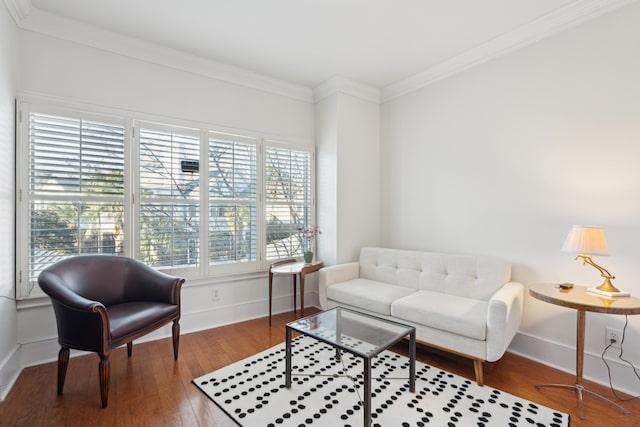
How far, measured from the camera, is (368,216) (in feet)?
12.8

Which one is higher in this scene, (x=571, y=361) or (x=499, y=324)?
(x=499, y=324)

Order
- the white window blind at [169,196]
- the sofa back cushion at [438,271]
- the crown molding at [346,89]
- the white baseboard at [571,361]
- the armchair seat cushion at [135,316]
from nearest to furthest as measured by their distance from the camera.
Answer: the armchair seat cushion at [135,316], the white baseboard at [571,361], the sofa back cushion at [438,271], the white window blind at [169,196], the crown molding at [346,89]

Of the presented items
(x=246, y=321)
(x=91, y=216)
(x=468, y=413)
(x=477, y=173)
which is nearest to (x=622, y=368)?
(x=468, y=413)

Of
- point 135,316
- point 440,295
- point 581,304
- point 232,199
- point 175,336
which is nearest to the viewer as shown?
point 581,304

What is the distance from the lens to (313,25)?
261cm

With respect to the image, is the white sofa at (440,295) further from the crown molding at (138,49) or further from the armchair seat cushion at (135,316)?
the crown molding at (138,49)

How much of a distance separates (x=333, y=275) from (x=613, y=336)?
7.20 ft

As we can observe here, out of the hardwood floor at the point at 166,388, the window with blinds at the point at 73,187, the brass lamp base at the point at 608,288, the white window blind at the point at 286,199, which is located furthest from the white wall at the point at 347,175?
the brass lamp base at the point at 608,288

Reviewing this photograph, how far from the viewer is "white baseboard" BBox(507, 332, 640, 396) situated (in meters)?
2.13

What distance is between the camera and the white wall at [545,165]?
218 cm

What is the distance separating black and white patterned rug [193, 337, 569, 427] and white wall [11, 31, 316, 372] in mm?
990

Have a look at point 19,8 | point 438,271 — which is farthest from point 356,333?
point 19,8

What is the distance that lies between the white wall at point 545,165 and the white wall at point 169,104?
66.5 inches

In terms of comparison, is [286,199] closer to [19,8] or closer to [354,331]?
[354,331]
